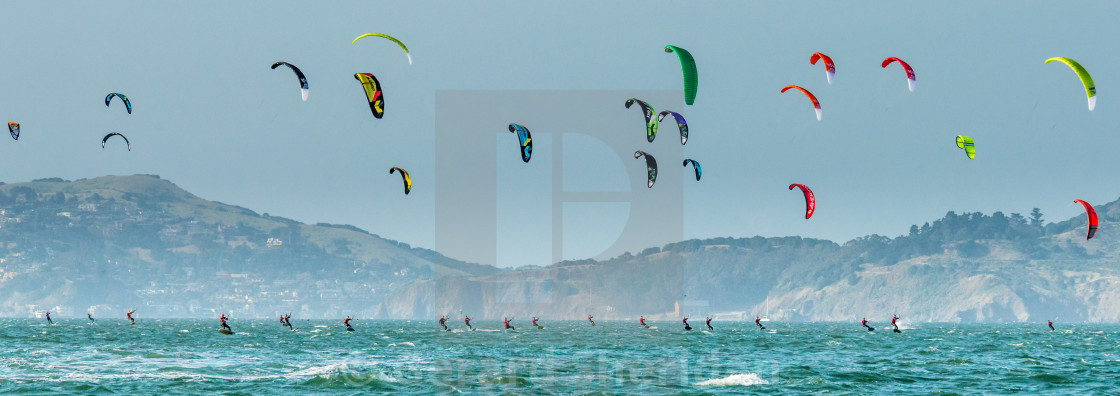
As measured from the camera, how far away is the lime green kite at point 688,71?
177 ft

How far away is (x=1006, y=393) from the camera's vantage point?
4394 centimetres

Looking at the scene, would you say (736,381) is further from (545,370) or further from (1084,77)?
(1084,77)

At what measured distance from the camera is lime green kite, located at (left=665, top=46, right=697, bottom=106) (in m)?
54.1

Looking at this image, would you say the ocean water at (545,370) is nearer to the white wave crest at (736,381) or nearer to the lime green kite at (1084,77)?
the white wave crest at (736,381)

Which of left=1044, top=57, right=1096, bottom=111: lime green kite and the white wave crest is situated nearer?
the white wave crest

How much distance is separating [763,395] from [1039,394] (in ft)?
38.9

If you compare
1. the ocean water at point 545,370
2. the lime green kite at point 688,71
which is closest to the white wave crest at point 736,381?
the ocean water at point 545,370

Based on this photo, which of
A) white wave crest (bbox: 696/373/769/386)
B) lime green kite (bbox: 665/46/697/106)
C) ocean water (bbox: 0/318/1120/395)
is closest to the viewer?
ocean water (bbox: 0/318/1120/395)

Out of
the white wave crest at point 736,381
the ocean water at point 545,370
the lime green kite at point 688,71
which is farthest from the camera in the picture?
the lime green kite at point 688,71

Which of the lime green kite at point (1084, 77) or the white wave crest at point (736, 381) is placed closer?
the white wave crest at point (736, 381)

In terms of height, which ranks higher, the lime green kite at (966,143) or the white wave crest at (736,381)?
the lime green kite at (966,143)

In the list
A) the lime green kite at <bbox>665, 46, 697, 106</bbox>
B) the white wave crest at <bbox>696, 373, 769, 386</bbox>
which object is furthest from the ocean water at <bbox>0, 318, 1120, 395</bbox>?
the lime green kite at <bbox>665, 46, 697, 106</bbox>

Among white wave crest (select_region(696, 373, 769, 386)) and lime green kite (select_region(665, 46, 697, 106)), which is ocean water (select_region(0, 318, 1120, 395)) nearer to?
white wave crest (select_region(696, 373, 769, 386))

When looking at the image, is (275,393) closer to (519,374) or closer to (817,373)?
(519,374)
